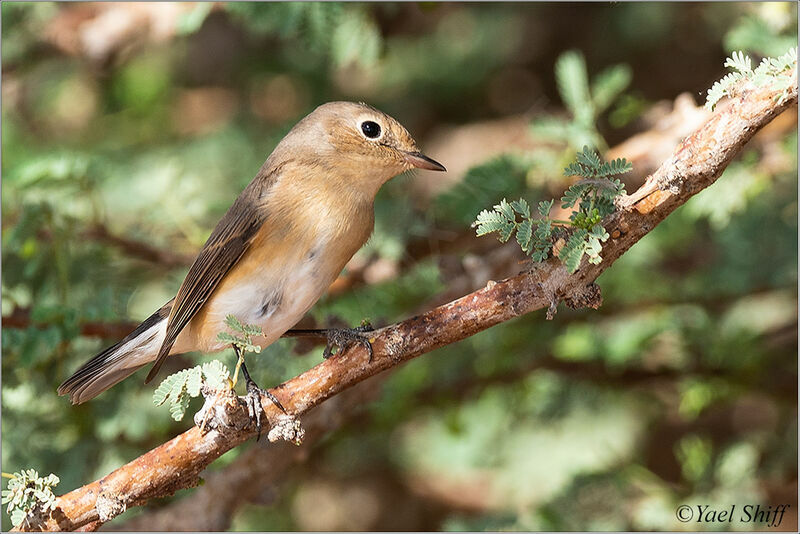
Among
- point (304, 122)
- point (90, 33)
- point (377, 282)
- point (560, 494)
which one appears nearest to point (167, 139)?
point (90, 33)

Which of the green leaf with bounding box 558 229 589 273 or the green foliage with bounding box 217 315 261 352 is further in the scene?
the green foliage with bounding box 217 315 261 352

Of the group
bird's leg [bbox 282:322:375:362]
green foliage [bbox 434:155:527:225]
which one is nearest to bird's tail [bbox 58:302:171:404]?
bird's leg [bbox 282:322:375:362]

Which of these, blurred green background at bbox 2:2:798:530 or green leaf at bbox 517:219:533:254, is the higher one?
blurred green background at bbox 2:2:798:530

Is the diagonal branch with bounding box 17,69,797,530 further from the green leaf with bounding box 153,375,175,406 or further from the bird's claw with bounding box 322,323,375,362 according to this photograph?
Answer: the green leaf with bounding box 153,375,175,406

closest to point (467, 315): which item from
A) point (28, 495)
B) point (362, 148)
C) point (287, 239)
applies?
point (287, 239)

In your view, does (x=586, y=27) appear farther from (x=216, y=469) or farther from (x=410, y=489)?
(x=216, y=469)

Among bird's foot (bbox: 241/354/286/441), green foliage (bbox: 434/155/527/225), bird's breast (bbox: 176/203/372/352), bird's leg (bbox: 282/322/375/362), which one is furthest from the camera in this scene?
green foliage (bbox: 434/155/527/225)
